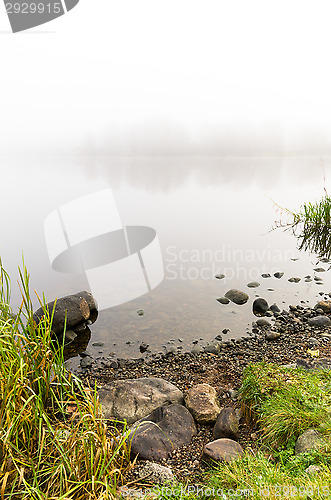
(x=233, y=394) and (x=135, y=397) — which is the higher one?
(x=135, y=397)

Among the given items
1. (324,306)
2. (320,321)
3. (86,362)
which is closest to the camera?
(86,362)

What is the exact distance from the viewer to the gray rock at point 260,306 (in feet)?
24.2

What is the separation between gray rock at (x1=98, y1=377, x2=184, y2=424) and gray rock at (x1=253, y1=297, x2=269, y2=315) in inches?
145

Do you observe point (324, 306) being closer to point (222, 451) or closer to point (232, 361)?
point (232, 361)

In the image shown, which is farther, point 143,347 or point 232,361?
point 143,347

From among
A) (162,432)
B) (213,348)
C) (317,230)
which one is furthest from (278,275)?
(162,432)

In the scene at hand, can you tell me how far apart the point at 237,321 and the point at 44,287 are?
5.49m

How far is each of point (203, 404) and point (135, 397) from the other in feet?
2.67

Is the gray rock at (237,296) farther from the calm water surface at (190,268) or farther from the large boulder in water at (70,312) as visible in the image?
the large boulder in water at (70,312)

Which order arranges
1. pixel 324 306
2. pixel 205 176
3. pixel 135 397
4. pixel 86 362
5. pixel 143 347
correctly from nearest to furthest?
pixel 135 397, pixel 86 362, pixel 143 347, pixel 324 306, pixel 205 176

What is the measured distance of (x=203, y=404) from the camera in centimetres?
389

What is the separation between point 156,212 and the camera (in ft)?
71.7

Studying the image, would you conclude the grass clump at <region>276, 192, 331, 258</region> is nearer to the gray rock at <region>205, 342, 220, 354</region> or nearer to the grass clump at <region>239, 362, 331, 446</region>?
the gray rock at <region>205, 342, 220, 354</region>

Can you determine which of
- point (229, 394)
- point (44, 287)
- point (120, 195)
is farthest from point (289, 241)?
point (120, 195)
